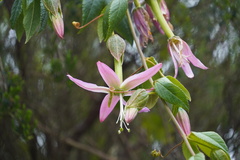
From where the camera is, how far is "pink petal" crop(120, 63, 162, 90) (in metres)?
0.58

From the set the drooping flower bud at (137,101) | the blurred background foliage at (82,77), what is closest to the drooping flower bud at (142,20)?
the drooping flower bud at (137,101)

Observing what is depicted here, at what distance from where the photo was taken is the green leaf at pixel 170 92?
1.87ft

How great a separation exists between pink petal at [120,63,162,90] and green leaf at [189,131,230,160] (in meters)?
0.11

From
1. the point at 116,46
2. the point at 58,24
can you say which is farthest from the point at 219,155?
the point at 58,24

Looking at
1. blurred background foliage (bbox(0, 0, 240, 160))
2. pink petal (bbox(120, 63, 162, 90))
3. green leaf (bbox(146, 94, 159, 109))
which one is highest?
pink petal (bbox(120, 63, 162, 90))

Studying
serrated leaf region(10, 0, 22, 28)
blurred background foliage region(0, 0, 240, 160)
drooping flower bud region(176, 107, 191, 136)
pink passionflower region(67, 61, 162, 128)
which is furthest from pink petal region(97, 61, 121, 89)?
blurred background foliage region(0, 0, 240, 160)

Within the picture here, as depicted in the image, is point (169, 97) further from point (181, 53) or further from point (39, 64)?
point (39, 64)

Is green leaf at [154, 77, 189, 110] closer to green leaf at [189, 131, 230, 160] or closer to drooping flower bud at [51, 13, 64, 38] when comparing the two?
green leaf at [189, 131, 230, 160]

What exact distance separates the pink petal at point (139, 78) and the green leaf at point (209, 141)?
4.3 inches

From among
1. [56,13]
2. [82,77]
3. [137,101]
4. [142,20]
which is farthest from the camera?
[82,77]

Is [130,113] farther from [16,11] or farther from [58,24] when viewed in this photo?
[16,11]

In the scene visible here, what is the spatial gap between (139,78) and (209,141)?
13 cm

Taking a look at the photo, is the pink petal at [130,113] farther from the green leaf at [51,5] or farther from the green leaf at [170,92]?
the green leaf at [51,5]

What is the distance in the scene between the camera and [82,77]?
2162 mm
